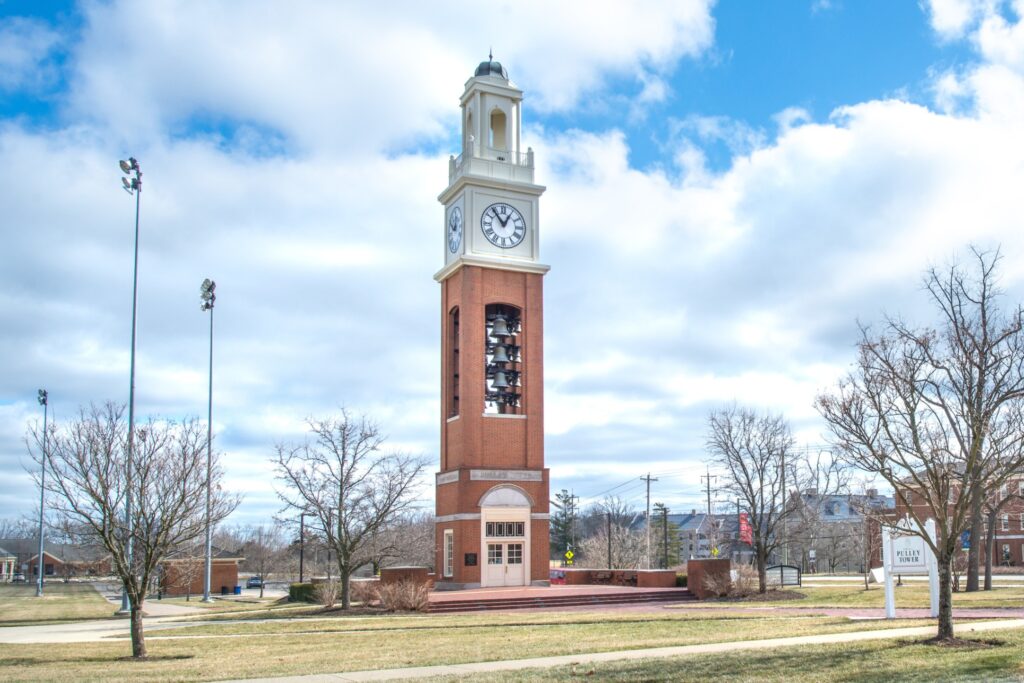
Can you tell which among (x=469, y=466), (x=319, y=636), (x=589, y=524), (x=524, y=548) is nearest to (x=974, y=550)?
(x=524, y=548)

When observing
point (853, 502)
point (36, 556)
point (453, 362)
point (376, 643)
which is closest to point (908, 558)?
point (853, 502)

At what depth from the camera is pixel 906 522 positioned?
21266 millimetres

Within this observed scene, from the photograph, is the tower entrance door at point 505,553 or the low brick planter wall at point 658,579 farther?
the tower entrance door at point 505,553

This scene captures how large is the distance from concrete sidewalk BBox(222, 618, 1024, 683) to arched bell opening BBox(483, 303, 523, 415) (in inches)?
957

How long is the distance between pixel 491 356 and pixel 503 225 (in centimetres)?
583

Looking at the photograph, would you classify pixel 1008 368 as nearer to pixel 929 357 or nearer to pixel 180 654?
pixel 929 357

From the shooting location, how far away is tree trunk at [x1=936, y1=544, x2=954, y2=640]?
55.6ft

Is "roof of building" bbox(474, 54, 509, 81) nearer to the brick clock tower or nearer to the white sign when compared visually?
the brick clock tower

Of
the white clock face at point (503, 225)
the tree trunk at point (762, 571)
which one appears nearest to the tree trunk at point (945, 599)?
the tree trunk at point (762, 571)

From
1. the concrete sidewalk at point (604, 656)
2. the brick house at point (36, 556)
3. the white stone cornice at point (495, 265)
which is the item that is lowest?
the brick house at point (36, 556)

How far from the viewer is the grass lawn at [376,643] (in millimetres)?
16766

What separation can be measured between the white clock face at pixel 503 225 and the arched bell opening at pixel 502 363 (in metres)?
2.85

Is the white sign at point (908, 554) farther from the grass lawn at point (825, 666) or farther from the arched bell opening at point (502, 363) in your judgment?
the arched bell opening at point (502, 363)

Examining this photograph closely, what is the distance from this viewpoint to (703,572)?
122 feet
